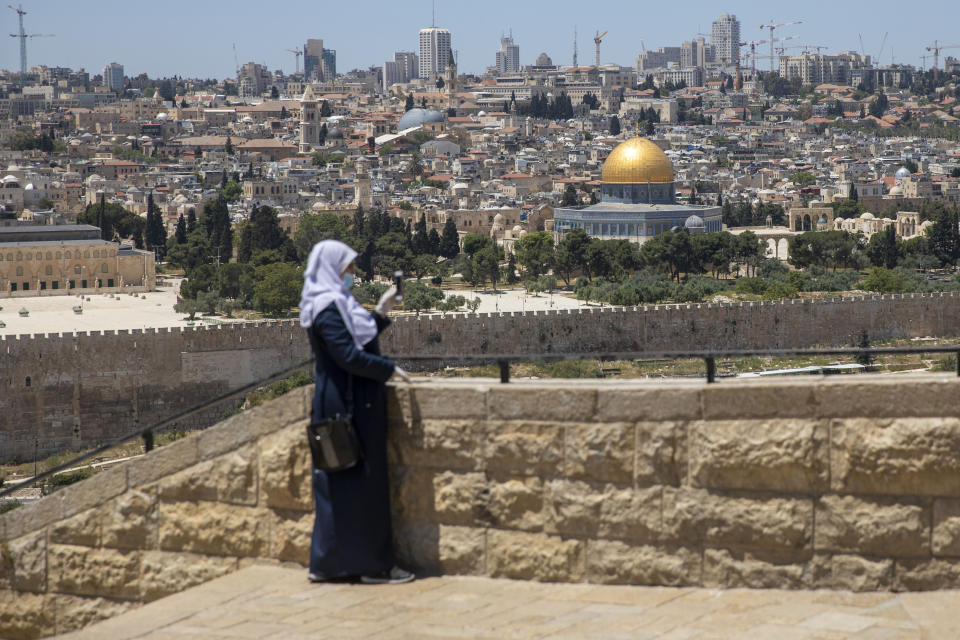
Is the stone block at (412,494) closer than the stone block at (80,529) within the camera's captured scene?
Yes

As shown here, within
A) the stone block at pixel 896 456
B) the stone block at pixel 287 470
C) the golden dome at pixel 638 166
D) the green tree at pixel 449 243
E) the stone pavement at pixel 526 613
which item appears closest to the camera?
the stone pavement at pixel 526 613

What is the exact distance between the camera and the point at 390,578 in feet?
18.1

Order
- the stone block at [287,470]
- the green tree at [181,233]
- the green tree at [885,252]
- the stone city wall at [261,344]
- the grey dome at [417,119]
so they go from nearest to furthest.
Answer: the stone block at [287,470]
the stone city wall at [261,344]
the green tree at [885,252]
the green tree at [181,233]
the grey dome at [417,119]

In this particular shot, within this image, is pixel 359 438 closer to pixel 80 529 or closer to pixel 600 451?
pixel 600 451

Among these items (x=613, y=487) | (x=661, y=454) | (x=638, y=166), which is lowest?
(x=613, y=487)

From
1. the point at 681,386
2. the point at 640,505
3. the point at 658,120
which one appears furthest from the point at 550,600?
the point at 658,120

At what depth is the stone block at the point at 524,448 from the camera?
545 centimetres

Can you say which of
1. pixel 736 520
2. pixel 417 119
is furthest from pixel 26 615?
pixel 417 119

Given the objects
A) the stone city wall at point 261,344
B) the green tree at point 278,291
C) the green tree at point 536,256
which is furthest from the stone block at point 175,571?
the green tree at point 536,256

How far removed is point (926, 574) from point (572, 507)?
47.1 inches

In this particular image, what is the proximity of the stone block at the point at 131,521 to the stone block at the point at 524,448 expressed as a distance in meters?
1.39

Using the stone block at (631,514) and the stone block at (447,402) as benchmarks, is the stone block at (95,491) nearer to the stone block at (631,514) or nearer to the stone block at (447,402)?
the stone block at (447,402)

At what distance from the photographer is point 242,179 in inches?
3349

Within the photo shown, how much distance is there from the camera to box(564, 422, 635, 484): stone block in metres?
5.38
